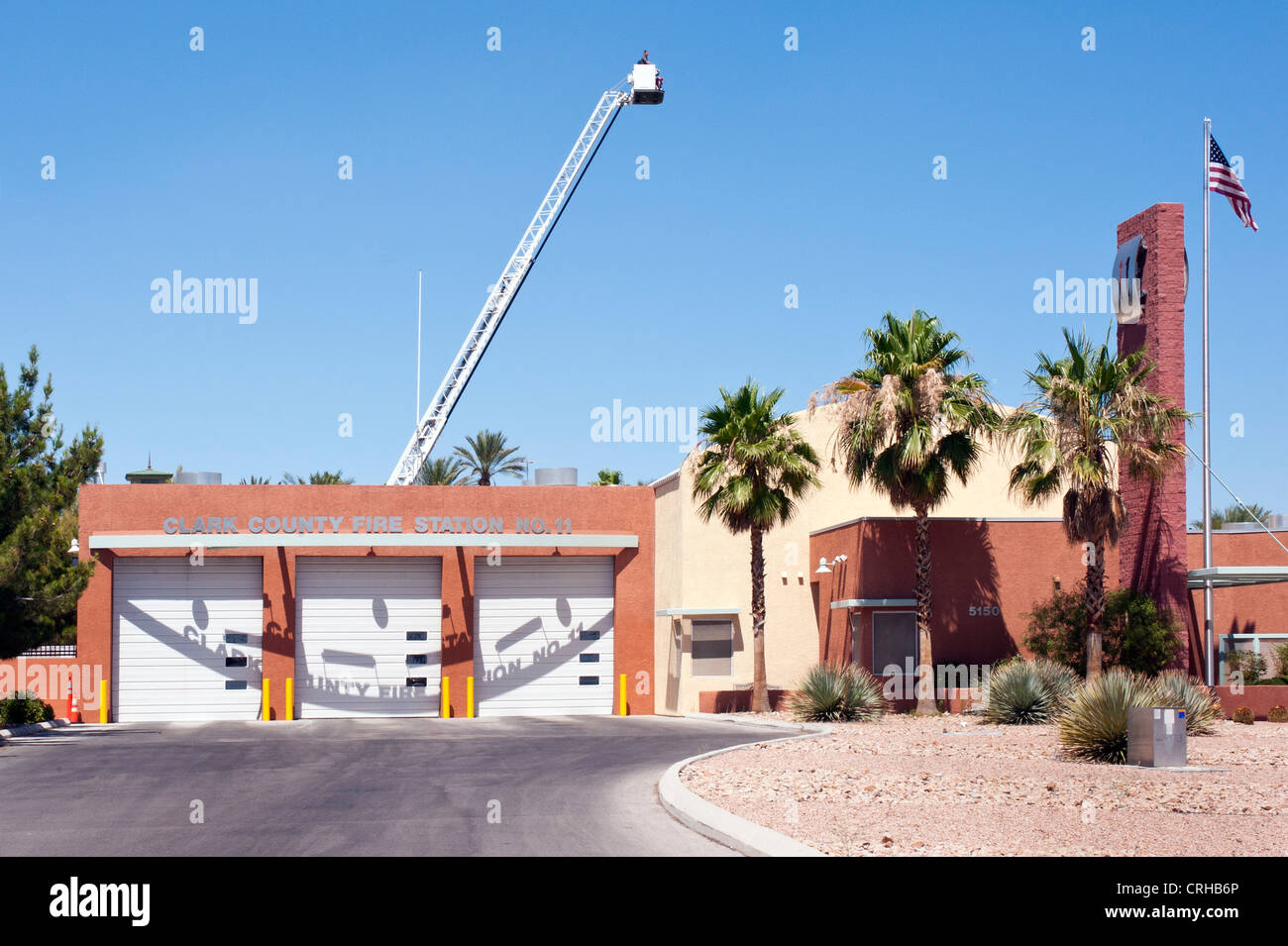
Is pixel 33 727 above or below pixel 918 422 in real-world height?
below

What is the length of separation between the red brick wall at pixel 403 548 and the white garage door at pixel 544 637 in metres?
0.40

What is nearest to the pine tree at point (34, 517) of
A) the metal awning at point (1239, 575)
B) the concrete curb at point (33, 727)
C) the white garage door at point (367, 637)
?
the concrete curb at point (33, 727)

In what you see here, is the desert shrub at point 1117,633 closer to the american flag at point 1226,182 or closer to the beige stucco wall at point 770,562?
the beige stucco wall at point 770,562

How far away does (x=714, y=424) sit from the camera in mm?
33031

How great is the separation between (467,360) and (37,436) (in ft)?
68.9

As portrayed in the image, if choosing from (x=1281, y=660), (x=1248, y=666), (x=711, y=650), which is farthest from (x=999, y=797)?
(x=711, y=650)

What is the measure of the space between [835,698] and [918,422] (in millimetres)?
6771

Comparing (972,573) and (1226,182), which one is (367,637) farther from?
(1226,182)

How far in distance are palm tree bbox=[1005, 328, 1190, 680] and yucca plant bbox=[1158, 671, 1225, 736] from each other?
8.08ft

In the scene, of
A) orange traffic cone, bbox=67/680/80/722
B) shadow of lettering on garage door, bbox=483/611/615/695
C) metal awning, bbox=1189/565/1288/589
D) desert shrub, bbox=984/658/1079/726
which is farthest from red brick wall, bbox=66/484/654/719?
metal awning, bbox=1189/565/1288/589

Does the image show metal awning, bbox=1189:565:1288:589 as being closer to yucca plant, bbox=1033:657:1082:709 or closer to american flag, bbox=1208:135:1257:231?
yucca plant, bbox=1033:657:1082:709

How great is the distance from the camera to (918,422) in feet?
98.2

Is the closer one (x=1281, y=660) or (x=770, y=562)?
(x=1281, y=660)

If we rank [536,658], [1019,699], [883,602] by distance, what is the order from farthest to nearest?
[536,658], [883,602], [1019,699]
